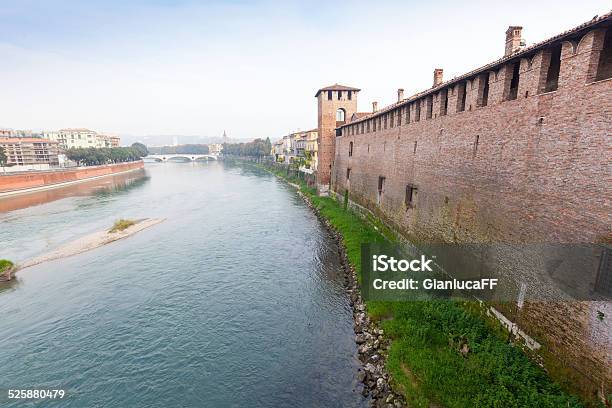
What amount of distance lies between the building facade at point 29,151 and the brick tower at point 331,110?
7011 centimetres

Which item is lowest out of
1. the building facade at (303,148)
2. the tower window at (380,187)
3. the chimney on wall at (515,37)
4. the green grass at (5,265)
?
the green grass at (5,265)

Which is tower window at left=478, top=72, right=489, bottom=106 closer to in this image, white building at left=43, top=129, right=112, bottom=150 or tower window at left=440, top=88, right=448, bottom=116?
tower window at left=440, top=88, right=448, bottom=116

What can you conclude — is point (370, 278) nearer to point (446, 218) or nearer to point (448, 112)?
point (446, 218)

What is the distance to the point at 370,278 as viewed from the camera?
44.9 ft

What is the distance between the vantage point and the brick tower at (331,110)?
30000mm

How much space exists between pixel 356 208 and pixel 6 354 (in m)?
19.3

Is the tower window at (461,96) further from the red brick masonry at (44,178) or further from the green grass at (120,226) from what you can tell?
the red brick masonry at (44,178)

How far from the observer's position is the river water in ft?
28.0

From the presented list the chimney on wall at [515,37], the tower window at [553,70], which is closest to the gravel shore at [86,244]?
the chimney on wall at [515,37]

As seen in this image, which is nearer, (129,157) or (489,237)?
(489,237)

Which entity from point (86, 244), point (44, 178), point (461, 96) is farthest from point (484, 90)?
point (44, 178)

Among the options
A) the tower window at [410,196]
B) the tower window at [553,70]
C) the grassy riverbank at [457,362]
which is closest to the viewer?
the grassy riverbank at [457,362]

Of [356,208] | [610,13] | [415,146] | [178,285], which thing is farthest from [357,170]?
[610,13]

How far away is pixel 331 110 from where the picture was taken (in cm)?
3017
